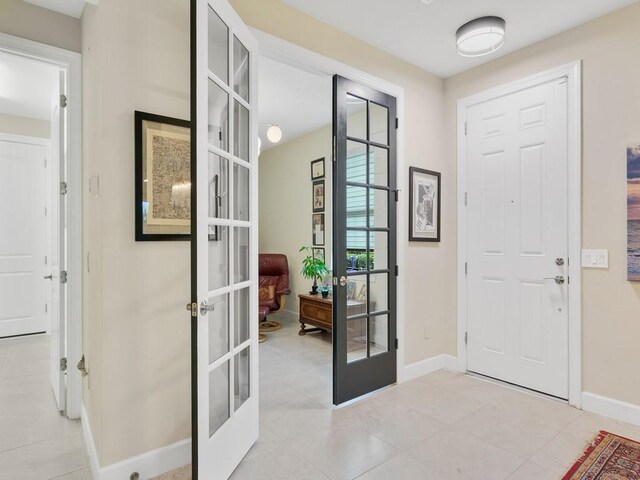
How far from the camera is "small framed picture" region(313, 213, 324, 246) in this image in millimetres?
5086

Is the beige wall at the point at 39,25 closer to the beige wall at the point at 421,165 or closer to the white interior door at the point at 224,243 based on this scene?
the white interior door at the point at 224,243

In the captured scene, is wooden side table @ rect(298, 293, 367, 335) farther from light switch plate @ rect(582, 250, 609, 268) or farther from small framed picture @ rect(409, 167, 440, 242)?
light switch plate @ rect(582, 250, 609, 268)

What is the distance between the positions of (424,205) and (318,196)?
2.13 metres

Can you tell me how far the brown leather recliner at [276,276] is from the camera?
5.00 metres

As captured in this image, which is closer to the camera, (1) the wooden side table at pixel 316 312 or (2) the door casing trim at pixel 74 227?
(2) the door casing trim at pixel 74 227

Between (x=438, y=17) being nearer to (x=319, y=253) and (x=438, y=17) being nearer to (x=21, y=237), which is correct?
(x=319, y=253)

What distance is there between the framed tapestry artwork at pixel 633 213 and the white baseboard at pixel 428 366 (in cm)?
161

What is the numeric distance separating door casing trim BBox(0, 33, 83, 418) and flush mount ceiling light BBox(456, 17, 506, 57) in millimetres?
2721

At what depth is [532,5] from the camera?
2389 mm

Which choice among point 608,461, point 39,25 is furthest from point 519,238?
point 39,25

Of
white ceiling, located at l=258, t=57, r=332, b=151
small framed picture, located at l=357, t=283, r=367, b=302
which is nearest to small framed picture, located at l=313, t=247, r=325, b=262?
white ceiling, located at l=258, t=57, r=332, b=151

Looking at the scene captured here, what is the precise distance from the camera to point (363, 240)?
289 cm

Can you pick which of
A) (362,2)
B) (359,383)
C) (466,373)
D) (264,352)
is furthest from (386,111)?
(264,352)

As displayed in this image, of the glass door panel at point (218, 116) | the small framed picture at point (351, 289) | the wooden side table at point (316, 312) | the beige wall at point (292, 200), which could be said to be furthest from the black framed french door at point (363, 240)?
the beige wall at point (292, 200)
